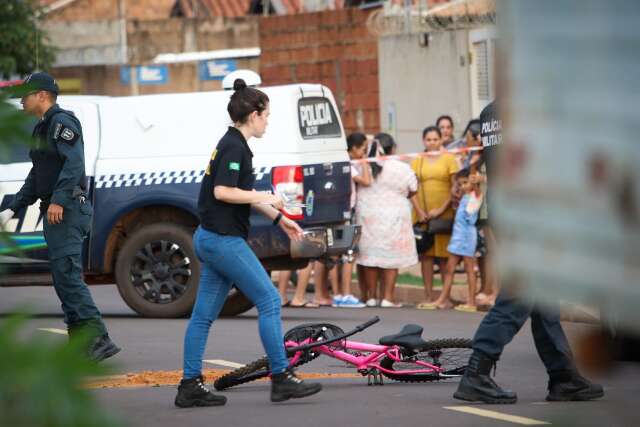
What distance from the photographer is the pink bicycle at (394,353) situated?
26.6 ft

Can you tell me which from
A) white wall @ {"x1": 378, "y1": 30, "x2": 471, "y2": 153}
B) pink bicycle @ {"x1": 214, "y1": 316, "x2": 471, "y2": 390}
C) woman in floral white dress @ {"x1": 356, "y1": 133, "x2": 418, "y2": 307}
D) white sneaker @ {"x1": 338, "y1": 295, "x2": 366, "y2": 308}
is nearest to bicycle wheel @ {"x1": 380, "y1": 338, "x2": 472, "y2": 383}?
pink bicycle @ {"x1": 214, "y1": 316, "x2": 471, "y2": 390}

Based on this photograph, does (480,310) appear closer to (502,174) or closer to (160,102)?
(160,102)

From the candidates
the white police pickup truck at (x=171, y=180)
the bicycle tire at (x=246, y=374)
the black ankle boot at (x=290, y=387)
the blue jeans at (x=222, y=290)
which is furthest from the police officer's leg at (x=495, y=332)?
the white police pickup truck at (x=171, y=180)

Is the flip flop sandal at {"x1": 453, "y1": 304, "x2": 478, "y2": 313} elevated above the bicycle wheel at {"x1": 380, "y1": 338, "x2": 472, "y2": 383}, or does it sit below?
below

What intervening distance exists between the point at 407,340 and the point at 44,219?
2.54m

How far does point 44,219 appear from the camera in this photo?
29.8 feet

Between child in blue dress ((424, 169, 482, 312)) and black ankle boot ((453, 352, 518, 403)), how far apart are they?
22.7 feet

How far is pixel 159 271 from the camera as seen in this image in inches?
517

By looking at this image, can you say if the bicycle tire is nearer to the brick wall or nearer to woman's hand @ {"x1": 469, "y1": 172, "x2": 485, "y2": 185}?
woman's hand @ {"x1": 469, "y1": 172, "x2": 485, "y2": 185}

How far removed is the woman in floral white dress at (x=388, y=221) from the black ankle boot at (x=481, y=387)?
24.8ft

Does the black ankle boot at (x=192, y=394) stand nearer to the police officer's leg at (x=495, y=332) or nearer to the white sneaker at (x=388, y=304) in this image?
the police officer's leg at (x=495, y=332)

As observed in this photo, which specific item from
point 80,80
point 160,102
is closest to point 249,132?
point 160,102

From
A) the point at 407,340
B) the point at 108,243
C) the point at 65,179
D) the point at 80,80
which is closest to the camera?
the point at 407,340

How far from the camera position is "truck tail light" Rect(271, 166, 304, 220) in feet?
41.9
